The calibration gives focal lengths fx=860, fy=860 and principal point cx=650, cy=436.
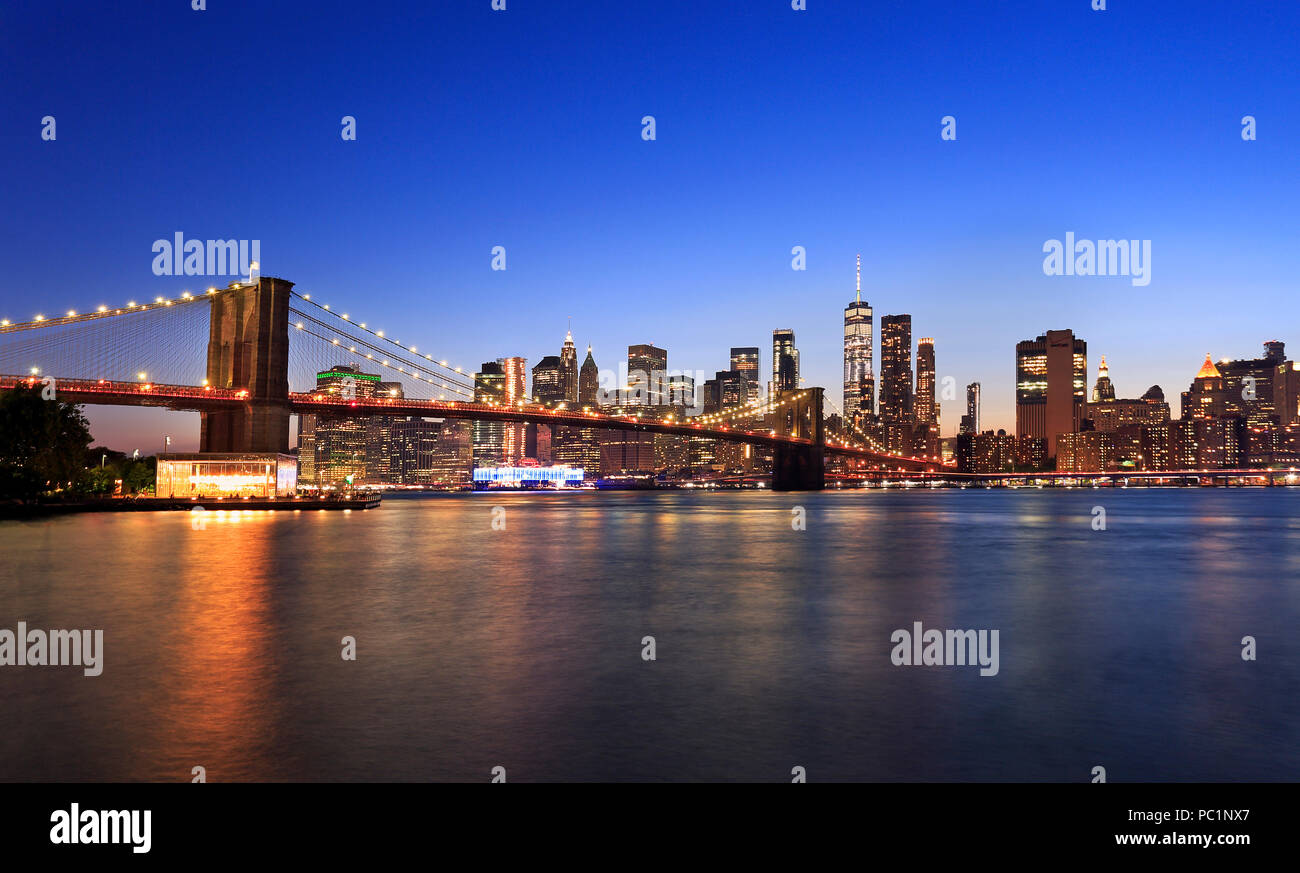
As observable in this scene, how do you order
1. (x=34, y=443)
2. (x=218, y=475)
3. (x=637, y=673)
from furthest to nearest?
(x=218, y=475) < (x=34, y=443) < (x=637, y=673)

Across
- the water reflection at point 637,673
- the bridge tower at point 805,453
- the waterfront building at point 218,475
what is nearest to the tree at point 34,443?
the waterfront building at point 218,475

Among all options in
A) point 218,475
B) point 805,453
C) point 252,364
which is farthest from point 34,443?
point 805,453

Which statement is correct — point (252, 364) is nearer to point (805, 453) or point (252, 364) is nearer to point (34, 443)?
point (34, 443)

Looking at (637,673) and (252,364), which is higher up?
(252,364)

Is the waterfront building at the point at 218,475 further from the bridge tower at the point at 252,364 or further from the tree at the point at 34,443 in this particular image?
the tree at the point at 34,443

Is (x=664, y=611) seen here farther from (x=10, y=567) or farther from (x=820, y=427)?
(x=820, y=427)

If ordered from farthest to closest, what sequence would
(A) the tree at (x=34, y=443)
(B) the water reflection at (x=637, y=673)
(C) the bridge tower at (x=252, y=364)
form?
Result: (C) the bridge tower at (x=252, y=364)
(A) the tree at (x=34, y=443)
(B) the water reflection at (x=637, y=673)

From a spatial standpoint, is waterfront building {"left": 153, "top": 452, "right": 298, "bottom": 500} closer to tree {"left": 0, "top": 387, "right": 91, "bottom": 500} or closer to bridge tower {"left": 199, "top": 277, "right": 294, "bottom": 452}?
bridge tower {"left": 199, "top": 277, "right": 294, "bottom": 452}
